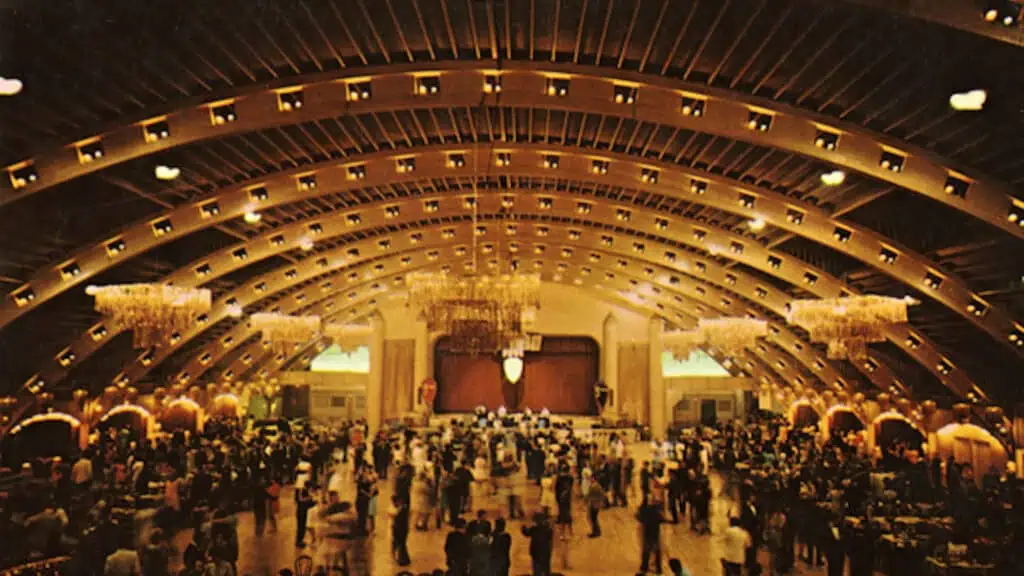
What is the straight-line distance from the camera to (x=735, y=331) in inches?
824

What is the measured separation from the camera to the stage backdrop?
117ft

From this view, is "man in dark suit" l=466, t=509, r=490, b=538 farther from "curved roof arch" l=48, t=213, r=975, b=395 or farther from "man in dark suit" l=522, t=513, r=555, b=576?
"curved roof arch" l=48, t=213, r=975, b=395

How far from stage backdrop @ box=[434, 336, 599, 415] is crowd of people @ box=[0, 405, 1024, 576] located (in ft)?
43.5

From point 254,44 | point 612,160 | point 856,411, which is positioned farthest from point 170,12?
point 856,411

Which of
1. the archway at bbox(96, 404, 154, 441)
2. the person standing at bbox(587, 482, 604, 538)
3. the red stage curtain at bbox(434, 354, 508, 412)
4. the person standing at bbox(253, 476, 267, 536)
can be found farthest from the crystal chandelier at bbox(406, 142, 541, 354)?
the red stage curtain at bbox(434, 354, 508, 412)

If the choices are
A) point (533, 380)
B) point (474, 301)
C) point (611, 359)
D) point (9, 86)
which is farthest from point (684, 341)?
point (9, 86)

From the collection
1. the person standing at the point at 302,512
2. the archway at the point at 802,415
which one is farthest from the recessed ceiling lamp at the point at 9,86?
the archway at the point at 802,415

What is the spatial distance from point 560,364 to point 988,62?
2736cm

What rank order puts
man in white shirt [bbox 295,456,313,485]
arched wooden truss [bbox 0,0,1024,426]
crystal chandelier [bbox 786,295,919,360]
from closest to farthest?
arched wooden truss [bbox 0,0,1024,426] < man in white shirt [bbox 295,456,313,485] < crystal chandelier [bbox 786,295,919,360]

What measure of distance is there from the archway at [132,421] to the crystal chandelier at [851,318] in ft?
68.3

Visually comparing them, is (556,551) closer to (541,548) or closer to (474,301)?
(541,548)

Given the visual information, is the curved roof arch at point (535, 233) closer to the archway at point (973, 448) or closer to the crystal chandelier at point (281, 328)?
the archway at point (973, 448)

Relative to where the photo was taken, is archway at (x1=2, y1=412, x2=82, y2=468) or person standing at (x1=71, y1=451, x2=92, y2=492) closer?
person standing at (x1=71, y1=451, x2=92, y2=492)

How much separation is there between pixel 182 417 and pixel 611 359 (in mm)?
17756
